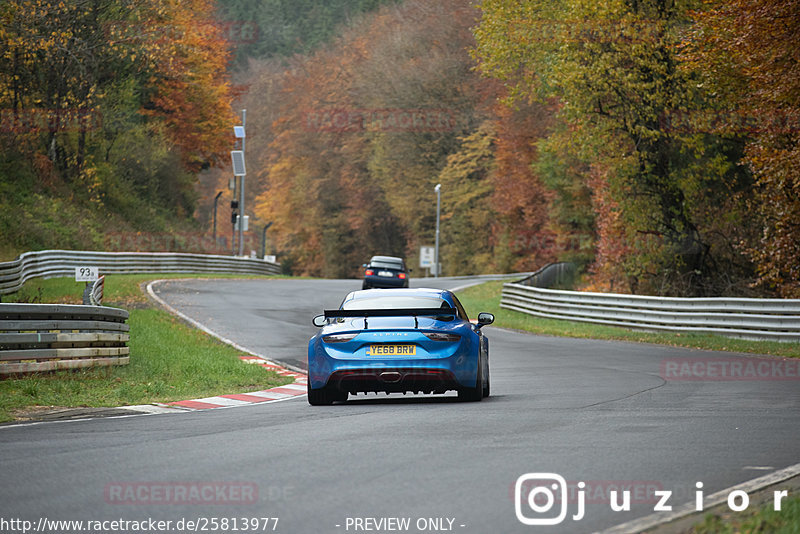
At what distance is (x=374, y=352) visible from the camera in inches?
507

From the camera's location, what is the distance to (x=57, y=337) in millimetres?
15789

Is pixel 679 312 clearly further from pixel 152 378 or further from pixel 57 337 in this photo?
pixel 57 337

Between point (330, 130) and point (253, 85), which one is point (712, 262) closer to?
point (330, 130)

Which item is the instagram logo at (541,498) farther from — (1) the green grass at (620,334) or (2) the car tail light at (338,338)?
(1) the green grass at (620,334)

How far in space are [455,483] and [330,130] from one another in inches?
3467

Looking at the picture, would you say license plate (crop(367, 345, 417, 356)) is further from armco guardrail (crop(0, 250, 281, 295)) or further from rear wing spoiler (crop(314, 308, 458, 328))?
armco guardrail (crop(0, 250, 281, 295))

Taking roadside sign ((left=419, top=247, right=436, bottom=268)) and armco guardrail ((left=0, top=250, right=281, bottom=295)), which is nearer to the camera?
armco guardrail ((left=0, top=250, right=281, bottom=295))

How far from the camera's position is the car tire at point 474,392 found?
1335 cm

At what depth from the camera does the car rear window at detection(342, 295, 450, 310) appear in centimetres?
1388
